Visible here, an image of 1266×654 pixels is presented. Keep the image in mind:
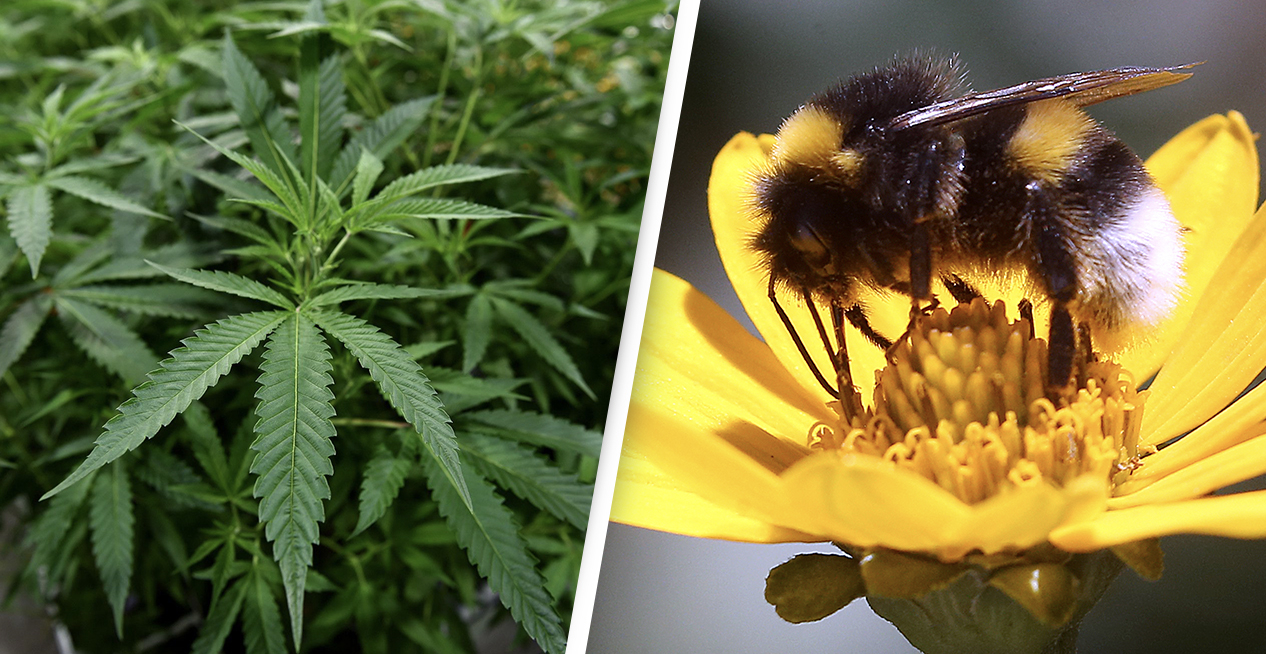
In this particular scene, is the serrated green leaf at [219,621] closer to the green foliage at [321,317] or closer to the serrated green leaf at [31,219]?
the green foliage at [321,317]

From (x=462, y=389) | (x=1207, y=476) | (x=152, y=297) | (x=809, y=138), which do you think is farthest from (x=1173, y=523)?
(x=152, y=297)

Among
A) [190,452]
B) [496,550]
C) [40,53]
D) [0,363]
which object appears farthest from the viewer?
[40,53]

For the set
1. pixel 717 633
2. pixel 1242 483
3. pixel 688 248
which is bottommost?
pixel 717 633

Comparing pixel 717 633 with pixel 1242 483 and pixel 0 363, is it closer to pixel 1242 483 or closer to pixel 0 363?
pixel 1242 483

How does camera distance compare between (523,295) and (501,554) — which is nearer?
(501,554)

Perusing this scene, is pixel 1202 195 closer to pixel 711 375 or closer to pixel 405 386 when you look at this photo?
pixel 711 375

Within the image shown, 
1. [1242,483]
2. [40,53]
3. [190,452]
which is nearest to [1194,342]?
[1242,483]

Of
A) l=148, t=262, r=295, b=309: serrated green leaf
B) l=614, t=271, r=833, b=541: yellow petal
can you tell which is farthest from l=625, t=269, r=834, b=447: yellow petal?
l=148, t=262, r=295, b=309: serrated green leaf
